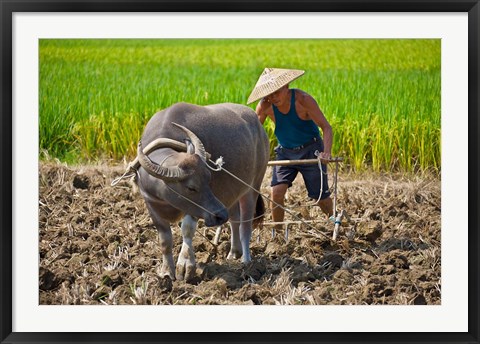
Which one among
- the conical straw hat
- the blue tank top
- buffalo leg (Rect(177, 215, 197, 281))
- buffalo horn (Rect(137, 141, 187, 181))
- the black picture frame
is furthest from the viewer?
the blue tank top

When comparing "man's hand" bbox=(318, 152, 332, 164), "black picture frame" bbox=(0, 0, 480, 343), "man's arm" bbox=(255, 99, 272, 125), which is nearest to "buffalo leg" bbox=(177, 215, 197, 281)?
"black picture frame" bbox=(0, 0, 480, 343)

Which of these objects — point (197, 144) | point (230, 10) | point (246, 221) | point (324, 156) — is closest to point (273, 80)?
point (324, 156)

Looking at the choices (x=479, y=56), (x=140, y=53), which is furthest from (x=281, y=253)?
(x=140, y=53)

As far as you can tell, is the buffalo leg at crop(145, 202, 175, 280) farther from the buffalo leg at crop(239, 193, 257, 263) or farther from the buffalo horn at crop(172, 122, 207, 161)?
the buffalo leg at crop(239, 193, 257, 263)

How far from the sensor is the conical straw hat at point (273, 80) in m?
6.66

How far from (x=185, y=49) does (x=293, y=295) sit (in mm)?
4175

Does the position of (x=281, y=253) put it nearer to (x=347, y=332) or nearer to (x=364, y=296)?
(x=364, y=296)

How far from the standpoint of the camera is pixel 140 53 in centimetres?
870

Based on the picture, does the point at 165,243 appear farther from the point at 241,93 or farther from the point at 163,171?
the point at 241,93

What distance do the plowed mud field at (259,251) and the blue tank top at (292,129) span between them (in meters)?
0.60

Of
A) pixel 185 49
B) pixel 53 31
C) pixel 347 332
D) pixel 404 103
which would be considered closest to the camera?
pixel 347 332

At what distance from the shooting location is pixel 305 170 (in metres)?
7.29

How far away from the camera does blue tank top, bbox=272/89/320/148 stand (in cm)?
705

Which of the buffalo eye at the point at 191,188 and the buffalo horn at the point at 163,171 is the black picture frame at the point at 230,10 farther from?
the buffalo eye at the point at 191,188
